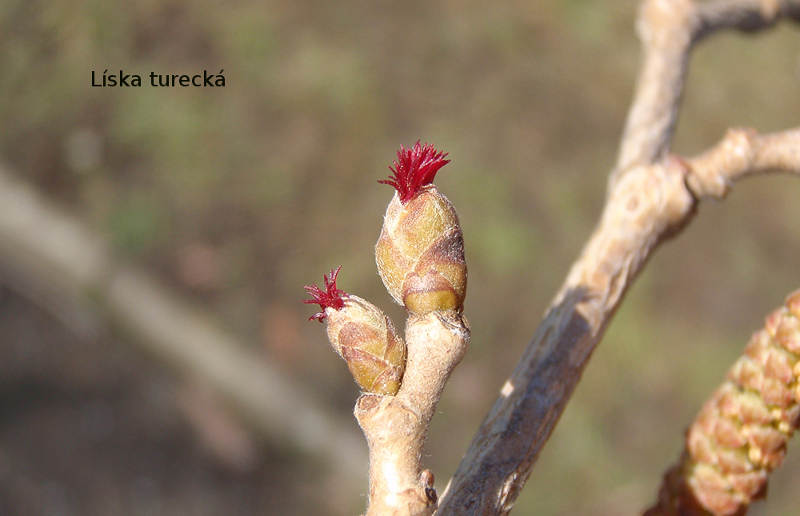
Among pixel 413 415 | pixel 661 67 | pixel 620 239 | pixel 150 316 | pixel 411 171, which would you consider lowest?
pixel 413 415

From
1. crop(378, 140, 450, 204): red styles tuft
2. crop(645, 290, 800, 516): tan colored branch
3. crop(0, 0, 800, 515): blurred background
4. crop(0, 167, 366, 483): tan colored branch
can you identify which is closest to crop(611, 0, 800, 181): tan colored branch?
crop(645, 290, 800, 516): tan colored branch

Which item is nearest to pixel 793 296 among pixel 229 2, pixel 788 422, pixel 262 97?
pixel 788 422

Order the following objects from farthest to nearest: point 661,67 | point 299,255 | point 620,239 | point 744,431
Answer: point 299,255 → point 661,67 → point 620,239 → point 744,431

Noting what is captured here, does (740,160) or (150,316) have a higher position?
(150,316)

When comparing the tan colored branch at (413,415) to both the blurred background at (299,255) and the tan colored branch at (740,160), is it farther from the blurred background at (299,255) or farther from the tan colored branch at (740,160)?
the blurred background at (299,255)

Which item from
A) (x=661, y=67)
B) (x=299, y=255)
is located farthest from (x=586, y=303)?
(x=299, y=255)

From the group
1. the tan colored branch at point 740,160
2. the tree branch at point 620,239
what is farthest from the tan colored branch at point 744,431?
the tan colored branch at point 740,160

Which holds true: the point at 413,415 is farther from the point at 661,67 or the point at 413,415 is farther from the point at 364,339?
the point at 661,67

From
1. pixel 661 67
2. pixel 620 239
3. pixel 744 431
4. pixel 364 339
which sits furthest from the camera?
pixel 661 67
